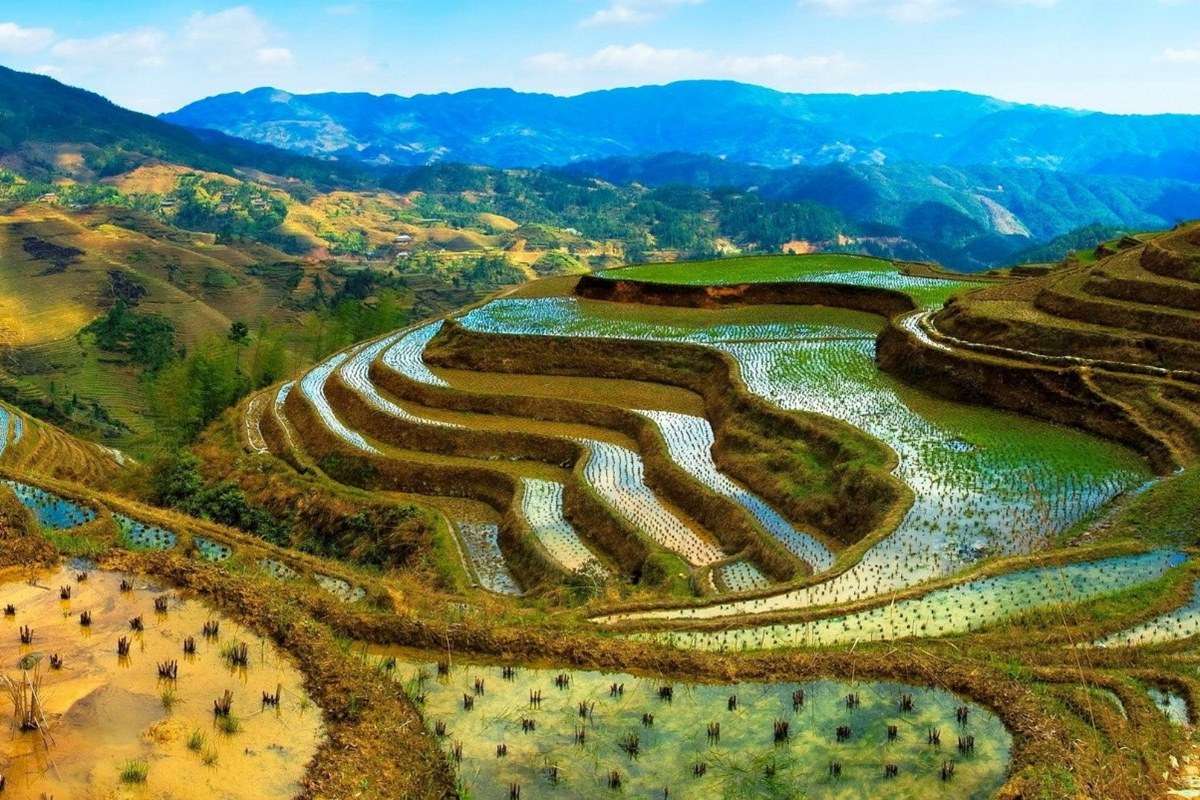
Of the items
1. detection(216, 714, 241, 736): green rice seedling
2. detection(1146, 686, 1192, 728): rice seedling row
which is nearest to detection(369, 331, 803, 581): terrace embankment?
detection(1146, 686, 1192, 728): rice seedling row

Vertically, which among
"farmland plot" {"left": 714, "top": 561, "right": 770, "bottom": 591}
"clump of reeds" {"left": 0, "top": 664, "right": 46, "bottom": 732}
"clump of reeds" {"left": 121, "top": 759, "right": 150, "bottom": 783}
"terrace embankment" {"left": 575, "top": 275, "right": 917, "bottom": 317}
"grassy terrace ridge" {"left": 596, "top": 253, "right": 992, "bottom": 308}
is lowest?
"farmland plot" {"left": 714, "top": 561, "right": 770, "bottom": 591}

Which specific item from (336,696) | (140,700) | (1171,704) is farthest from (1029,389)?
(140,700)

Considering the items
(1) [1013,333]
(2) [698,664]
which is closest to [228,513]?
(2) [698,664]

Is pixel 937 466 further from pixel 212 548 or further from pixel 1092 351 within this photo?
pixel 212 548

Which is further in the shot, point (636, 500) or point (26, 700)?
point (636, 500)

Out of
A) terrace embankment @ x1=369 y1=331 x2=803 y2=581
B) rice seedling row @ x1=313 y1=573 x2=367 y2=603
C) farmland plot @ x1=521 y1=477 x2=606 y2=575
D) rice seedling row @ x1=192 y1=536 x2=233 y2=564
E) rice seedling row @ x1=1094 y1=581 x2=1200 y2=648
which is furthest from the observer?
farmland plot @ x1=521 y1=477 x2=606 y2=575

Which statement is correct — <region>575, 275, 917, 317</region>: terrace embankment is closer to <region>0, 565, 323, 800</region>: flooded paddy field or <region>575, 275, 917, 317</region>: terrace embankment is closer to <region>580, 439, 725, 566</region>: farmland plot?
<region>580, 439, 725, 566</region>: farmland plot
